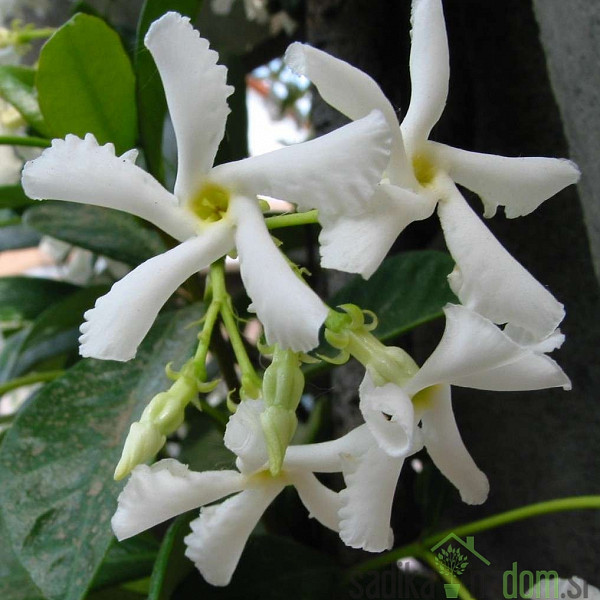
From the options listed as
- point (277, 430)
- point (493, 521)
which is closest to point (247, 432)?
point (277, 430)

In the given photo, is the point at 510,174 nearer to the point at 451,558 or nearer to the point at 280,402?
the point at 280,402

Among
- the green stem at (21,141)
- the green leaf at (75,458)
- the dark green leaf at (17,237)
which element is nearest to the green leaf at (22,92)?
the green stem at (21,141)

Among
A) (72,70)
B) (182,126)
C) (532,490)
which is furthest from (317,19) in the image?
(532,490)

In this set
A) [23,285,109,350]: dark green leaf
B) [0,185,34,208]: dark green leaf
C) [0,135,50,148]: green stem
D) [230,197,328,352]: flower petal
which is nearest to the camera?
[230,197,328,352]: flower petal

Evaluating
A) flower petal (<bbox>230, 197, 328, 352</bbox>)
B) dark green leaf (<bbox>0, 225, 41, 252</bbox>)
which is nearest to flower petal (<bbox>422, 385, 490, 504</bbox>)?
flower petal (<bbox>230, 197, 328, 352</bbox>)

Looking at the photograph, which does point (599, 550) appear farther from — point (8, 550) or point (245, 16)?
point (245, 16)

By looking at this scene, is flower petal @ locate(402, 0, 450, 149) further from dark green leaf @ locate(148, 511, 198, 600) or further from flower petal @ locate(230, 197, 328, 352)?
dark green leaf @ locate(148, 511, 198, 600)
